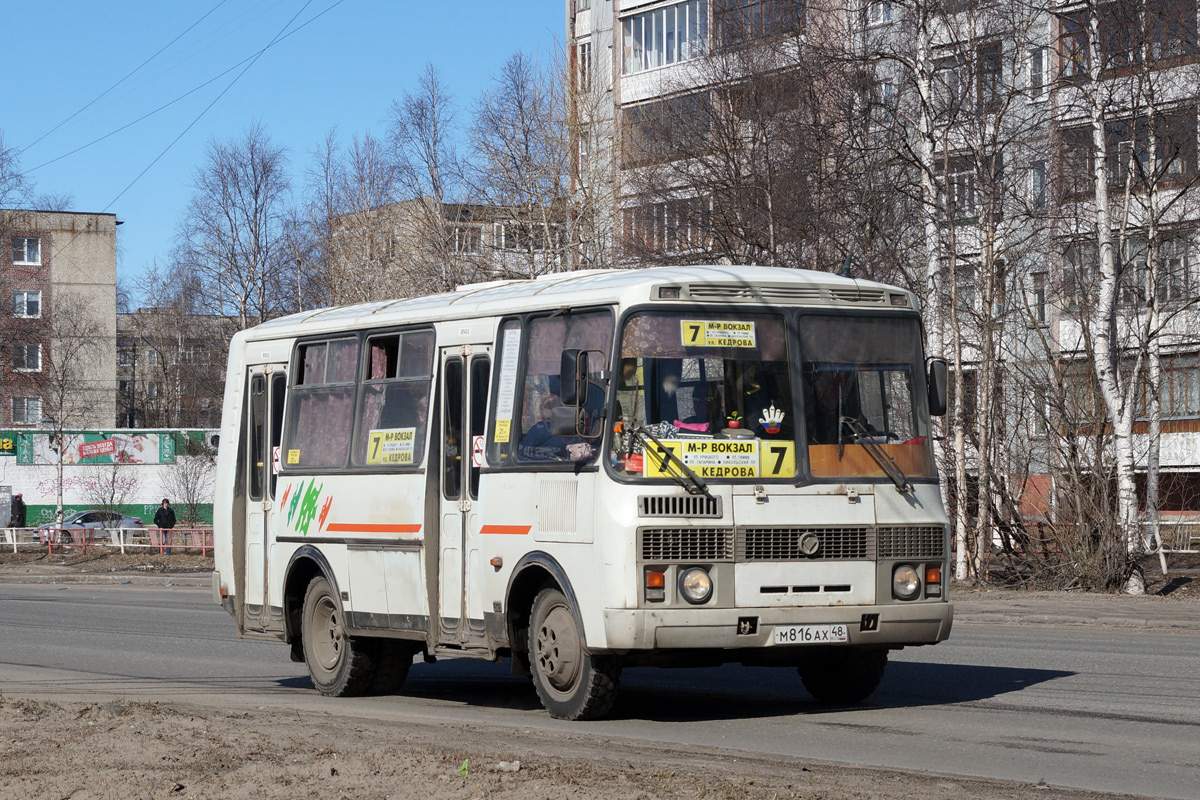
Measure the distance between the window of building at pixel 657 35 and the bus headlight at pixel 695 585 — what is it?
115 ft

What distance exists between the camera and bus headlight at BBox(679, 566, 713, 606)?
10062mm

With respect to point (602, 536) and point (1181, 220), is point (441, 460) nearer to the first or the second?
point (602, 536)

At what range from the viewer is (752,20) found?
31859 mm

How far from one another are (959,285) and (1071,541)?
607 centimetres

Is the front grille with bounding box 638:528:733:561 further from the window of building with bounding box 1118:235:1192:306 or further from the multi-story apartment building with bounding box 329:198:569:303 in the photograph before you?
the multi-story apartment building with bounding box 329:198:569:303

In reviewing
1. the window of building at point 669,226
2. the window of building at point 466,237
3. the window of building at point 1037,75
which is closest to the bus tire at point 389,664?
the window of building at point 1037,75

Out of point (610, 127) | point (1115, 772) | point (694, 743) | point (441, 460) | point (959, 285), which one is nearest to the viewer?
point (1115, 772)

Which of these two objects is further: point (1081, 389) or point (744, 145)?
point (744, 145)

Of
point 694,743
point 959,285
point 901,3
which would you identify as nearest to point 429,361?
point 694,743

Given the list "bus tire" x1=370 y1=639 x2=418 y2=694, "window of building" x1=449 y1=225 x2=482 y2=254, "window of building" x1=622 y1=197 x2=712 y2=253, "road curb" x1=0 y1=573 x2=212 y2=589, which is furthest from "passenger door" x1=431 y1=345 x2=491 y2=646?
"window of building" x1=449 y1=225 x2=482 y2=254

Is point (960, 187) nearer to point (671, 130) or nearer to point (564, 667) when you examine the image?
point (671, 130)

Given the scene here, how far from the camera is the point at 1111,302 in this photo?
2517cm

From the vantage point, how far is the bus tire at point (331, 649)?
13.0 metres

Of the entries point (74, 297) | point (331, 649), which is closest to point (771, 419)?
point (331, 649)
